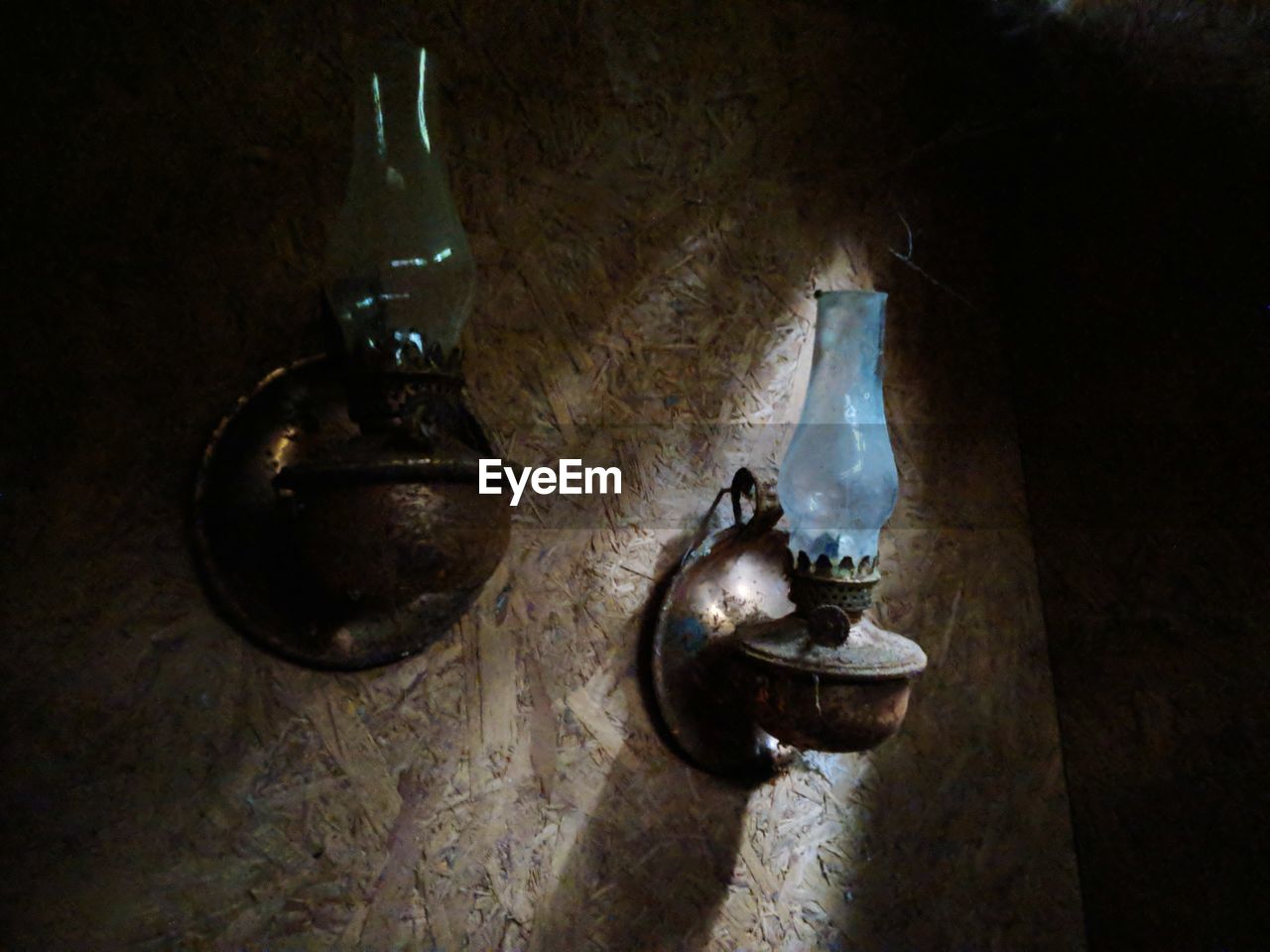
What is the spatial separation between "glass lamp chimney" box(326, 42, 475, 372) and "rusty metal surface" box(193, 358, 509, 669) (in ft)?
0.31

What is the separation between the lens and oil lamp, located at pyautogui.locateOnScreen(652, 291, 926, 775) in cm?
74

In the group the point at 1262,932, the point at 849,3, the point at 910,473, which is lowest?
the point at 1262,932

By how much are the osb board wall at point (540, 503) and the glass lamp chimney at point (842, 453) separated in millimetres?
138

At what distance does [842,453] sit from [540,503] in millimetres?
326

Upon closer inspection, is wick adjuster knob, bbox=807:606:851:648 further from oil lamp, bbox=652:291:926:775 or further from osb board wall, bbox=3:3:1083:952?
osb board wall, bbox=3:3:1083:952

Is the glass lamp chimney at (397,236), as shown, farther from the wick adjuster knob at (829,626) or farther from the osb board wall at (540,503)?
the wick adjuster knob at (829,626)

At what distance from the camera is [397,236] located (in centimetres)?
67

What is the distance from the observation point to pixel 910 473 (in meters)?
1.03

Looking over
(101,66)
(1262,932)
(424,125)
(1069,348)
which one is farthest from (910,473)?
(101,66)

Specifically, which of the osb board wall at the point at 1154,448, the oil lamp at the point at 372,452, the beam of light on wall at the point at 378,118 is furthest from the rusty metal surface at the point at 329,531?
the osb board wall at the point at 1154,448

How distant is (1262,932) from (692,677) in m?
0.63

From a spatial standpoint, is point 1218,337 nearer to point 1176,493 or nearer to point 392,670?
point 1176,493

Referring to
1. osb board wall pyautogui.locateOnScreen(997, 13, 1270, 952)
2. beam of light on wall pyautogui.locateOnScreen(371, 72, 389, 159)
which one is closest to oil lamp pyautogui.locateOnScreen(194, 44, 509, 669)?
beam of light on wall pyautogui.locateOnScreen(371, 72, 389, 159)

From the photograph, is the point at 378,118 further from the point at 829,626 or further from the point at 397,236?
the point at 829,626
